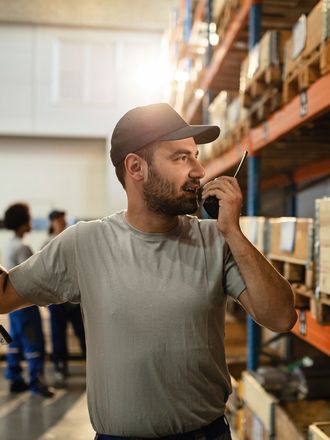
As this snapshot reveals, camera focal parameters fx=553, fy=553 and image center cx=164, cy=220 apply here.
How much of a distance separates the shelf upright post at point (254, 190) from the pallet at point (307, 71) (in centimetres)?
119

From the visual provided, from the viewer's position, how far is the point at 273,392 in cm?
425

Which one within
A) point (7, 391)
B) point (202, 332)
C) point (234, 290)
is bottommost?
point (7, 391)

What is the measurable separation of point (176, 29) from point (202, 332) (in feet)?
30.2

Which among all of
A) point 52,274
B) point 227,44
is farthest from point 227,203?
point 227,44

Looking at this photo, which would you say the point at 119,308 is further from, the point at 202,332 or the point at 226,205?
the point at 226,205

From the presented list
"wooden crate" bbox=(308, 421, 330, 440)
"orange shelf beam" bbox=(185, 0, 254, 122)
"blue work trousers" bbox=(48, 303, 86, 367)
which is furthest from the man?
"blue work trousers" bbox=(48, 303, 86, 367)

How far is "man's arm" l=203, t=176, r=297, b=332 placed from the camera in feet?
6.19

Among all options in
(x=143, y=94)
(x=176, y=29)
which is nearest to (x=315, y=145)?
(x=176, y=29)

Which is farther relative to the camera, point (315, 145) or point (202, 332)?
point (315, 145)

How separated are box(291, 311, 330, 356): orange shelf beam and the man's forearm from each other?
1.22 m

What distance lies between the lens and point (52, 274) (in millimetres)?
2121

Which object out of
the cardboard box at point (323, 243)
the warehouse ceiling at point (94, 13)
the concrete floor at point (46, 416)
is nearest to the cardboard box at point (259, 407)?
the cardboard box at point (323, 243)

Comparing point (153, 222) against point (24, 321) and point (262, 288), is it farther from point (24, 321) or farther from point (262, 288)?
point (24, 321)

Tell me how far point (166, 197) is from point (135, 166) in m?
0.19
